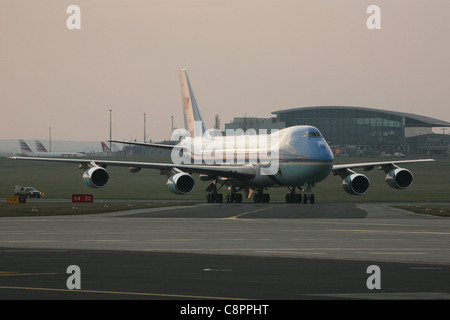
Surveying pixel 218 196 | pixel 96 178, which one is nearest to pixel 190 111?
pixel 218 196

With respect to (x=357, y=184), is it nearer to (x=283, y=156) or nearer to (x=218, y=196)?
(x=283, y=156)

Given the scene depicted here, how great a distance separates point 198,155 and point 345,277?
5236cm

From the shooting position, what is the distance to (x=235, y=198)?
6619cm

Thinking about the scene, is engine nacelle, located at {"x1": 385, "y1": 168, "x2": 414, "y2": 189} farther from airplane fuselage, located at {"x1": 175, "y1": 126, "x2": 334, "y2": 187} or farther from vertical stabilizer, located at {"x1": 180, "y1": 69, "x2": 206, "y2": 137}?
vertical stabilizer, located at {"x1": 180, "y1": 69, "x2": 206, "y2": 137}

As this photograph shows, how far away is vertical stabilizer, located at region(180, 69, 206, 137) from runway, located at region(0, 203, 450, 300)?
29674mm

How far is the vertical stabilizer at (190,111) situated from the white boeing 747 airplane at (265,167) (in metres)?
2.89

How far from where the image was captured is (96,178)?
197ft

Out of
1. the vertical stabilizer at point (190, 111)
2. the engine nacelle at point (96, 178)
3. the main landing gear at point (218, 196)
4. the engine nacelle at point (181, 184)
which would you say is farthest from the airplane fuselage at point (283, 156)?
the engine nacelle at point (96, 178)

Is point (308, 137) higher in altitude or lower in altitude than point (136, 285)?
higher

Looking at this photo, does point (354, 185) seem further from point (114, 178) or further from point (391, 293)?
point (114, 178)

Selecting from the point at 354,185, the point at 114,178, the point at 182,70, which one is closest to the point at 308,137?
the point at 354,185

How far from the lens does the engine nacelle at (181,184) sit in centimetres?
5947

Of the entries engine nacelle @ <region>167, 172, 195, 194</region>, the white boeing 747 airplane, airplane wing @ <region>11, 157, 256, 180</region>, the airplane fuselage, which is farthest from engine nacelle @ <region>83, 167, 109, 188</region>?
the airplane fuselage

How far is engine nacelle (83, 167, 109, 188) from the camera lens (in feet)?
196
